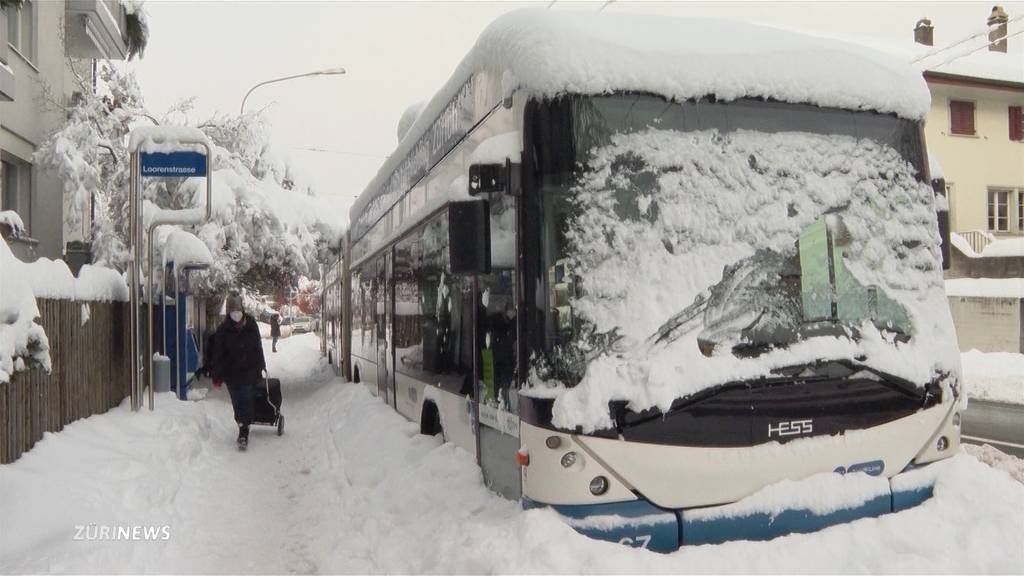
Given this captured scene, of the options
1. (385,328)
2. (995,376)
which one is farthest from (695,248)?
(995,376)

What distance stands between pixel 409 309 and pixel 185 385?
281 inches

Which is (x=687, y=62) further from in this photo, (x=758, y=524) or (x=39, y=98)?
(x=39, y=98)

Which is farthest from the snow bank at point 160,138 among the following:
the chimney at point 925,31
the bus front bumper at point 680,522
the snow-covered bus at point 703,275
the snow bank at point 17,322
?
the chimney at point 925,31

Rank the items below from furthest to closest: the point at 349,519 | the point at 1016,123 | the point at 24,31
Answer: the point at 1016,123
the point at 24,31
the point at 349,519

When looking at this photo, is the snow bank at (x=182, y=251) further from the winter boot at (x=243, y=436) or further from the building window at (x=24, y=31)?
the winter boot at (x=243, y=436)

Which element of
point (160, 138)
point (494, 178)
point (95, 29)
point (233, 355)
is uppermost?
point (95, 29)

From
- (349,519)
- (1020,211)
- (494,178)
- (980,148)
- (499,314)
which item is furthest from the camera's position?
(1020,211)

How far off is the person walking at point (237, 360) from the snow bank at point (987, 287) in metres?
17.8

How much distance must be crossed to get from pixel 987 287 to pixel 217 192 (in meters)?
18.4

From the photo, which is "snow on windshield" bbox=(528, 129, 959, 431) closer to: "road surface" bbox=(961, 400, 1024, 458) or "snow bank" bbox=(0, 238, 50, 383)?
"snow bank" bbox=(0, 238, 50, 383)

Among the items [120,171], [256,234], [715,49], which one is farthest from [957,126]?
[715,49]

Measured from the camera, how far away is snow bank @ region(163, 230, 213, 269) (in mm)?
13469

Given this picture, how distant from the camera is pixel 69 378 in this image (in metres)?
8.04

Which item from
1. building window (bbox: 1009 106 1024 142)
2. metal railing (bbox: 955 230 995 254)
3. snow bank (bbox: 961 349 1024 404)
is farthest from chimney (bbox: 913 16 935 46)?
snow bank (bbox: 961 349 1024 404)
